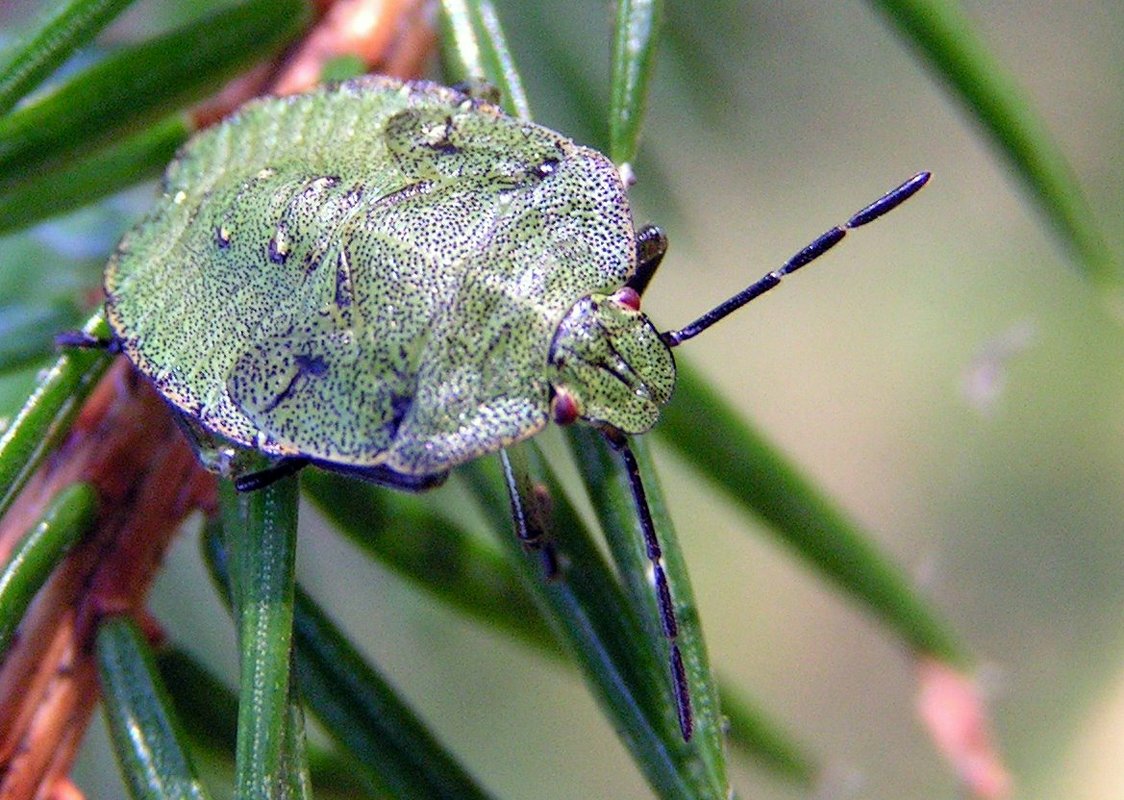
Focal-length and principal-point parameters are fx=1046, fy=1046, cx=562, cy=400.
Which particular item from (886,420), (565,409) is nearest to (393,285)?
(565,409)

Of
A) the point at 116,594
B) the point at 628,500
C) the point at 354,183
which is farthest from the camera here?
the point at 354,183

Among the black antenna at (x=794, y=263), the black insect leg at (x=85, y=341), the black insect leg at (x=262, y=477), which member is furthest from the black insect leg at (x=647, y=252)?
the black insect leg at (x=85, y=341)

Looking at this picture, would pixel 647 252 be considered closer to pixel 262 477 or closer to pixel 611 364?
pixel 611 364

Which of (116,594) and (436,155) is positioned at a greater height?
(436,155)

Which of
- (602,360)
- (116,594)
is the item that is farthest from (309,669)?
(602,360)

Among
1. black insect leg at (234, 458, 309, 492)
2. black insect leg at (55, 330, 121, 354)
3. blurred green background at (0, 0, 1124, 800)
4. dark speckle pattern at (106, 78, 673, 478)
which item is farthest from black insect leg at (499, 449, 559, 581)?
blurred green background at (0, 0, 1124, 800)

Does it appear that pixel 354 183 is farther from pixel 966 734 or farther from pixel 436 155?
pixel 966 734

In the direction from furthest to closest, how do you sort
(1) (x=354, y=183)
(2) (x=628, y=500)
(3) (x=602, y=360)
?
(1) (x=354, y=183), (3) (x=602, y=360), (2) (x=628, y=500)
